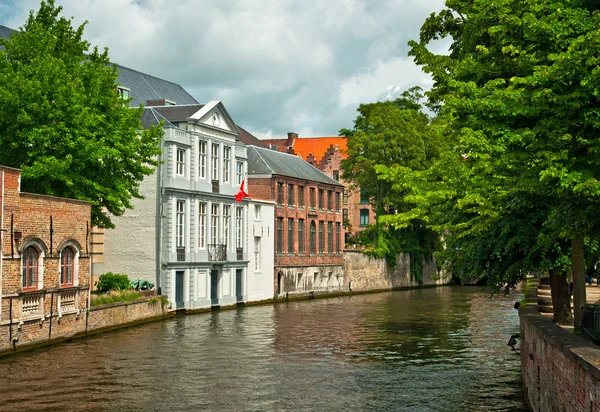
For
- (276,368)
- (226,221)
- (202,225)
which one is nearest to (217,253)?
(202,225)

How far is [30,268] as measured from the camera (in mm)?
29734

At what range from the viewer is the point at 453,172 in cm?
2458

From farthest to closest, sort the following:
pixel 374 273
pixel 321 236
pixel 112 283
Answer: pixel 374 273, pixel 321 236, pixel 112 283

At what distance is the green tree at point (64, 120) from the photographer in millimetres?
32812

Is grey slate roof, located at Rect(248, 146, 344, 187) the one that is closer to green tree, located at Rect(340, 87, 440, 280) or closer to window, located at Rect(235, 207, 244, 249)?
green tree, located at Rect(340, 87, 440, 280)

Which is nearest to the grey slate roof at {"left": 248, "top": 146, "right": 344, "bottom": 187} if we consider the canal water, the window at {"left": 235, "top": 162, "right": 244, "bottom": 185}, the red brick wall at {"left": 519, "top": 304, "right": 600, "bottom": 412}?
the window at {"left": 235, "top": 162, "right": 244, "bottom": 185}

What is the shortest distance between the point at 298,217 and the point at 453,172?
129 ft

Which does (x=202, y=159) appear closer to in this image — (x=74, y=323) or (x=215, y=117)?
(x=215, y=117)

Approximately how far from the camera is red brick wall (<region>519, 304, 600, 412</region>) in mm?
11281

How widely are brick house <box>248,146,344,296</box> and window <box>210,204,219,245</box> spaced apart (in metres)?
9.33

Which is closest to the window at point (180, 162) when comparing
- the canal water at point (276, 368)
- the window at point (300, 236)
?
the canal water at point (276, 368)

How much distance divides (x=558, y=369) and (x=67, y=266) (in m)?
22.4

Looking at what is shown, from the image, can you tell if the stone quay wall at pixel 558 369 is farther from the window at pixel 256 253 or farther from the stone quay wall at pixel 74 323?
the window at pixel 256 253

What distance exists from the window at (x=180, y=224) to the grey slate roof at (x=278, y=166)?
13.6 m
